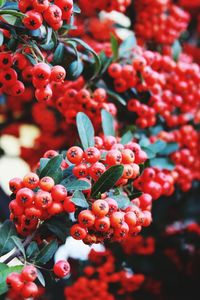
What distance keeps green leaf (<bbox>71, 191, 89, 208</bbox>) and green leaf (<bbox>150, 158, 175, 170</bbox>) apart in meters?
0.75

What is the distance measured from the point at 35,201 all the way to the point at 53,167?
0.16 metres

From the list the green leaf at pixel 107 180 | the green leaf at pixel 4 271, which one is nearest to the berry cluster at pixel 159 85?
the green leaf at pixel 107 180

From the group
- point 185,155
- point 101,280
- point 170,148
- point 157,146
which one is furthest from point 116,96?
point 101,280

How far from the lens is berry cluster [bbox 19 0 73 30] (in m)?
1.53

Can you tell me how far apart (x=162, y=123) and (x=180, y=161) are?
0.76 feet

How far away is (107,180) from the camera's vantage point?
1630 millimetres

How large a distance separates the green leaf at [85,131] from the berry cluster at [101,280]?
761mm

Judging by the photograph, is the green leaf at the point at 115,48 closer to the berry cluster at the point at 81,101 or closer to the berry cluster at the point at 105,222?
the berry cluster at the point at 81,101

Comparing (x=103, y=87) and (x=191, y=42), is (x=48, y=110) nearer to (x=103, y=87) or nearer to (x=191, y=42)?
(x=103, y=87)

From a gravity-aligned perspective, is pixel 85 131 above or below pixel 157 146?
above

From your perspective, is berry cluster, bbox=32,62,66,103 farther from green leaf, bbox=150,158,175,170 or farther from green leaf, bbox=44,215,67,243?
green leaf, bbox=150,158,175,170

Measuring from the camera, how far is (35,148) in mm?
3191

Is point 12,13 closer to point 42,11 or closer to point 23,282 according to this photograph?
point 42,11

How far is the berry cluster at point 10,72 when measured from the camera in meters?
1.63
